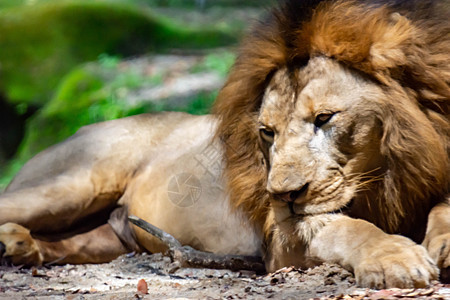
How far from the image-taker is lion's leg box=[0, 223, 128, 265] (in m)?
3.87

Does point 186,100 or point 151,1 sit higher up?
point 151,1

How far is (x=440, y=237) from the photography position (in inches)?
103

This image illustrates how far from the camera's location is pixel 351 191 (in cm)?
287

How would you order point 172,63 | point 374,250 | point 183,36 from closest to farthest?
point 374,250, point 172,63, point 183,36

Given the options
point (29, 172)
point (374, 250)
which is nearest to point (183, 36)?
point (29, 172)

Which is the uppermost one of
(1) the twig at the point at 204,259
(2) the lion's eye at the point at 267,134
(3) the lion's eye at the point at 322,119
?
(3) the lion's eye at the point at 322,119

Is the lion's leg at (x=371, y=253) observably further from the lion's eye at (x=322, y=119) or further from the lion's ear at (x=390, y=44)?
the lion's ear at (x=390, y=44)

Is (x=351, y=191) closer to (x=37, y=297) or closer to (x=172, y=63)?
(x=37, y=297)

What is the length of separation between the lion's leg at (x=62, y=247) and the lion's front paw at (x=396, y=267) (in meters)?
2.09

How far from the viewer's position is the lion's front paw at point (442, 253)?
2.51 metres

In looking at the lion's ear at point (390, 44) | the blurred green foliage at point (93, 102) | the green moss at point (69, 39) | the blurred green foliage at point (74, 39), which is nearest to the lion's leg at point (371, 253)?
the lion's ear at point (390, 44)

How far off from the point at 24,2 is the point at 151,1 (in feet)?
5.69

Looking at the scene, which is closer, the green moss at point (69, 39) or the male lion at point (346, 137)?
the male lion at point (346, 137)

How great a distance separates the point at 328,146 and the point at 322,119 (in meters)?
0.11
